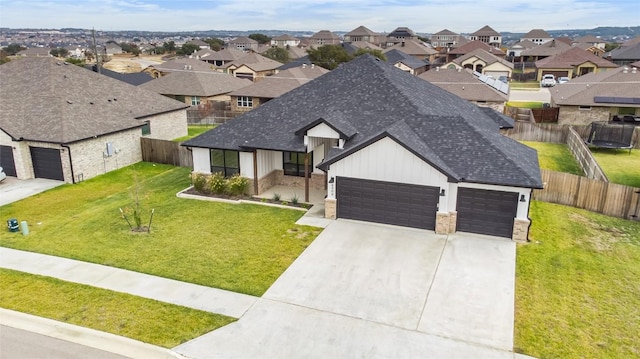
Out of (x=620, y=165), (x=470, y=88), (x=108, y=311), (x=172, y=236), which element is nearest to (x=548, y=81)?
(x=470, y=88)

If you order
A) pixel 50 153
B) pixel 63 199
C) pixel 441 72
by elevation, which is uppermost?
pixel 441 72

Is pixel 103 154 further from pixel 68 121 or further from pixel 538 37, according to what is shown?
pixel 538 37

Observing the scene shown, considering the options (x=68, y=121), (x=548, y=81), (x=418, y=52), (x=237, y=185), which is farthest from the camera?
(x=418, y=52)

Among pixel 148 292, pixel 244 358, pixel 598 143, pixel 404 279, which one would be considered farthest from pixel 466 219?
pixel 598 143

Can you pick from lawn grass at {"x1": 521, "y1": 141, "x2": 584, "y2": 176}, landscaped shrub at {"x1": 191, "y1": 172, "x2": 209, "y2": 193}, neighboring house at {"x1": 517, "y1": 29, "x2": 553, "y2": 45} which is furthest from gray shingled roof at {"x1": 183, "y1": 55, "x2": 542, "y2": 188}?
neighboring house at {"x1": 517, "y1": 29, "x2": 553, "y2": 45}

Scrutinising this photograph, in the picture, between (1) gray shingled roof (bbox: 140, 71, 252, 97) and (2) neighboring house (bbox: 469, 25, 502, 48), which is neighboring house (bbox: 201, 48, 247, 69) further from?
(2) neighboring house (bbox: 469, 25, 502, 48)

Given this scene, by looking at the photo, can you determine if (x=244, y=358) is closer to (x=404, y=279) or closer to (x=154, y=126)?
(x=404, y=279)

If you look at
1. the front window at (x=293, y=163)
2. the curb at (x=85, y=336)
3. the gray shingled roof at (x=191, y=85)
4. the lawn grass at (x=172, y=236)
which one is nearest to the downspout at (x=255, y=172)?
the lawn grass at (x=172, y=236)
